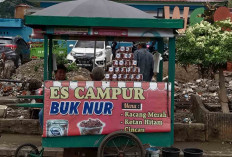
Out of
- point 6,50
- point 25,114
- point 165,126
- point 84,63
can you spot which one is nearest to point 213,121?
point 165,126

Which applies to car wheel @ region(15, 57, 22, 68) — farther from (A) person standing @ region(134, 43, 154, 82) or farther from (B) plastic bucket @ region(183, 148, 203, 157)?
(B) plastic bucket @ region(183, 148, 203, 157)

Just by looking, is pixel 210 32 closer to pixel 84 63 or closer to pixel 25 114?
pixel 25 114

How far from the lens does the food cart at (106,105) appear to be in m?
6.39

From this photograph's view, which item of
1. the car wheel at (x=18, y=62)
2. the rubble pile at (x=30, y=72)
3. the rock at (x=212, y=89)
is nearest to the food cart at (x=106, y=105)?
the rock at (x=212, y=89)

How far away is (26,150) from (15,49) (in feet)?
44.2

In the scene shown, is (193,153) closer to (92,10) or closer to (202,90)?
(92,10)

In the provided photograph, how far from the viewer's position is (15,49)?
65.3ft

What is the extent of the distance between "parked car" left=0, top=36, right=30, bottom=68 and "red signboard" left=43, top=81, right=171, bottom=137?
12.4 meters

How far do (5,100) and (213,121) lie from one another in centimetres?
581

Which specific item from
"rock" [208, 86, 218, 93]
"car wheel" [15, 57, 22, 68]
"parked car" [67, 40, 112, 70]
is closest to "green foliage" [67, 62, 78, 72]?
"parked car" [67, 40, 112, 70]

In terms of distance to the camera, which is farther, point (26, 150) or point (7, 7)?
point (7, 7)

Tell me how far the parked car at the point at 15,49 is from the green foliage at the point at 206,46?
432 inches

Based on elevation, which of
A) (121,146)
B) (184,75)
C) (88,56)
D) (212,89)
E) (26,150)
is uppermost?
(88,56)

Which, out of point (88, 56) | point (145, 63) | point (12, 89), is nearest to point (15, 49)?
point (88, 56)
